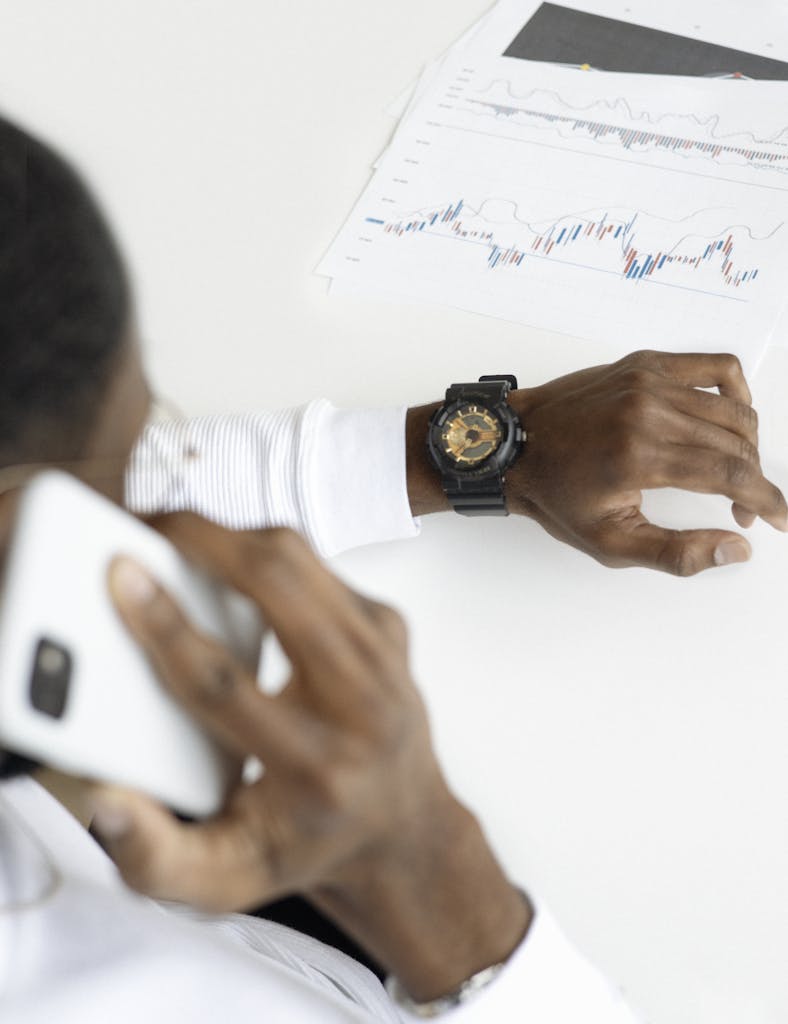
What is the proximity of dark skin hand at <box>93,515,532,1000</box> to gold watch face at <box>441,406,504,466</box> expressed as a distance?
1.02 ft

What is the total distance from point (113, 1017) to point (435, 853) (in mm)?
135

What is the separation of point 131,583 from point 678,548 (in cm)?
36

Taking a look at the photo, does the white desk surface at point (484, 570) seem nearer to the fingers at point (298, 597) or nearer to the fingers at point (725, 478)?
the fingers at point (725, 478)

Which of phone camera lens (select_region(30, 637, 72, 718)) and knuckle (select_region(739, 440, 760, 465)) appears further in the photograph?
knuckle (select_region(739, 440, 760, 465))

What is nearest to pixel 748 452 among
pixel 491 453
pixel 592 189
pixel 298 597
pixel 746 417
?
pixel 746 417

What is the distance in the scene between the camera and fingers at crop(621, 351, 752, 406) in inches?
26.5

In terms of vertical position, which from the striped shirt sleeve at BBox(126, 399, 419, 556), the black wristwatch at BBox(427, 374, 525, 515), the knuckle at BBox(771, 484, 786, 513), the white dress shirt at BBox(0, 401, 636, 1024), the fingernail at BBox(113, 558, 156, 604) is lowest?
the white dress shirt at BBox(0, 401, 636, 1024)

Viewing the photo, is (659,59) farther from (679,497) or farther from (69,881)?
(69,881)

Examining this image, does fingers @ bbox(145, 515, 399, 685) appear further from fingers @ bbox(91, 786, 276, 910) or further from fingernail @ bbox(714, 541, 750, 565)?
fingernail @ bbox(714, 541, 750, 565)

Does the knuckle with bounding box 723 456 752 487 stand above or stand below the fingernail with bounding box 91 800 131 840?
above

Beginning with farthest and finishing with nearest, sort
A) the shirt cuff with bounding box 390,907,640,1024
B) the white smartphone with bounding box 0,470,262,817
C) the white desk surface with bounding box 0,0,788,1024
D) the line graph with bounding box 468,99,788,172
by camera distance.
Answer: the line graph with bounding box 468,99,788,172 → the white desk surface with bounding box 0,0,788,1024 → the shirt cuff with bounding box 390,907,640,1024 → the white smartphone with bounding box 0,470,262,817

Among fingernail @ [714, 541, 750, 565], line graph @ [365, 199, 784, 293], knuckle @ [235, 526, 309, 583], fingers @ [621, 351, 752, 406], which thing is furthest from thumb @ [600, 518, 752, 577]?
knuckle @ [235, 526, 309, 583]

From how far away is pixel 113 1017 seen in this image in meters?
0.40

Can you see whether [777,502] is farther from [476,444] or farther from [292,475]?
[292,475]
